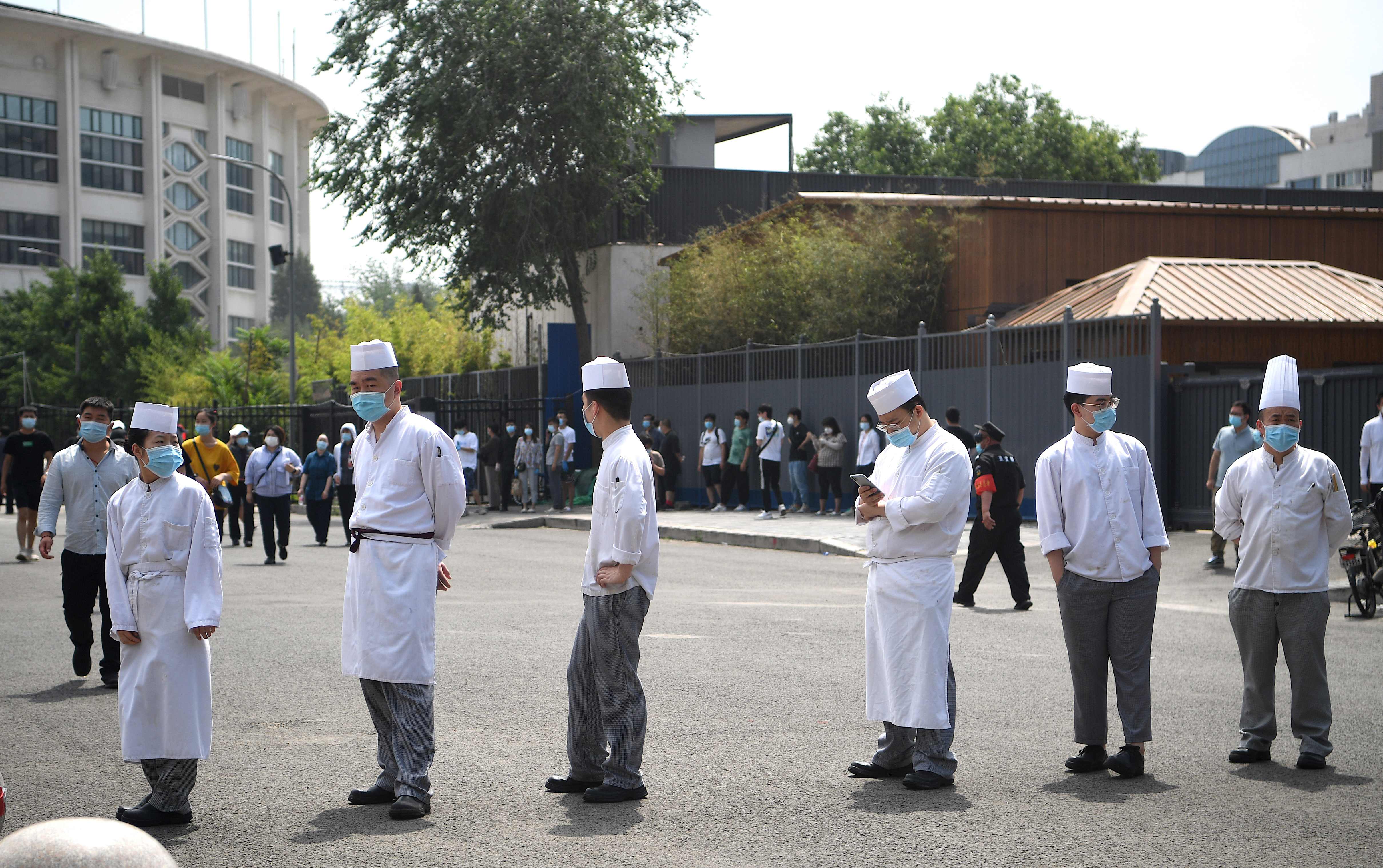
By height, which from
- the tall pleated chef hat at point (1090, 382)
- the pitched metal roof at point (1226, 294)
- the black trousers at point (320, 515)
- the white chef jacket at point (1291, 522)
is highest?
the pitched metal roof at point (1226, 294)

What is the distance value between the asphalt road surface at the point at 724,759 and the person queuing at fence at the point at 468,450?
16323mm

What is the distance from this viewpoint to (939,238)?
93.2ft

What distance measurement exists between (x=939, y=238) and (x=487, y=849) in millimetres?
24590

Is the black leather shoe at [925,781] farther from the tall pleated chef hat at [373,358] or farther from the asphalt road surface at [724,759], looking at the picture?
the tall pleated chef hat at [373,358]

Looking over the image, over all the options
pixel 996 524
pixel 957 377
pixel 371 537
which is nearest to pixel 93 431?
pixel 371 537

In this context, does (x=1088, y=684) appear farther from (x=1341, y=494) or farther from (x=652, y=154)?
(x=652, y=154)

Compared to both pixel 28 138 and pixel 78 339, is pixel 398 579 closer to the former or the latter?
pixel 78 339

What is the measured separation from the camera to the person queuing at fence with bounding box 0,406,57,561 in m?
19.0

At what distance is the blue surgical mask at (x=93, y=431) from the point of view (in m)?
9.69

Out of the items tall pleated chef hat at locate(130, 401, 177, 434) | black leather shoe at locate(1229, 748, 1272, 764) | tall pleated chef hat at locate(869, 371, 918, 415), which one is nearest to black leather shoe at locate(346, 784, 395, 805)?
tall pleated chef hat at locate(130, 401, 177, 434)

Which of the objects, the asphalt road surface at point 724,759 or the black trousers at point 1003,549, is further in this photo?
the black trousers at point 1003,549

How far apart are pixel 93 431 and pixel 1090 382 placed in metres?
6.96

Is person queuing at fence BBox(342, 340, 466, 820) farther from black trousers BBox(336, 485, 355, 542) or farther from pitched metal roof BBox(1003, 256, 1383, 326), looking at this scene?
pitched metal roof BBox(1003, 256, 1383, 326)

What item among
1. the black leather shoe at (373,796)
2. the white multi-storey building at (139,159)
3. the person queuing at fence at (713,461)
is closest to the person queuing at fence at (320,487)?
the person queuing at fence at (713,461)
